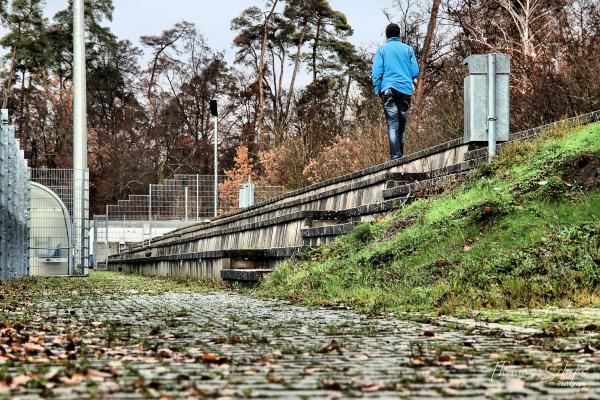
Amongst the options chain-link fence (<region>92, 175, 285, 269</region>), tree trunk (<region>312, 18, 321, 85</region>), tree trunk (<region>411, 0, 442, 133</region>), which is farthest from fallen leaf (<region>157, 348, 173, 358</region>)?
tree trunk (<region>312, 18, 321, 85</region>)

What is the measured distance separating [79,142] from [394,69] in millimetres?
14346

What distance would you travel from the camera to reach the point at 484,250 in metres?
8.99

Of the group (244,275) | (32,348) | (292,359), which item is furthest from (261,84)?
(292,359)

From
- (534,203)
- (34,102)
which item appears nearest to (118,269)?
(34,102)

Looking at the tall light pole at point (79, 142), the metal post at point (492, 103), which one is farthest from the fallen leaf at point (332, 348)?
the tall light pole at point (79, 142)

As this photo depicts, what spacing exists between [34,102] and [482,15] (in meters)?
34.3

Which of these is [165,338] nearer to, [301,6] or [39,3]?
[301,6]

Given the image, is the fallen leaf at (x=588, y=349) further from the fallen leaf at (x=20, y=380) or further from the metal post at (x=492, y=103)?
the metal post at (x=492, y=103)

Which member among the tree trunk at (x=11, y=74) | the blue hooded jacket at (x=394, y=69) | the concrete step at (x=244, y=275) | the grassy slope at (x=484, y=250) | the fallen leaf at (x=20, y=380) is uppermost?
the tree trunk at (x=11, y=74)

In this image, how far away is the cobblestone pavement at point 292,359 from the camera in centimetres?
370

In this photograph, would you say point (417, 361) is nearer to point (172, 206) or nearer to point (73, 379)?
point (73, 379)

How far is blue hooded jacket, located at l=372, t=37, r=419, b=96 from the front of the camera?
15039 mm

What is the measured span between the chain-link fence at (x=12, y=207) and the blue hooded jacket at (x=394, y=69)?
228 inches

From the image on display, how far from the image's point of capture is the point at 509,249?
8.83 meters
